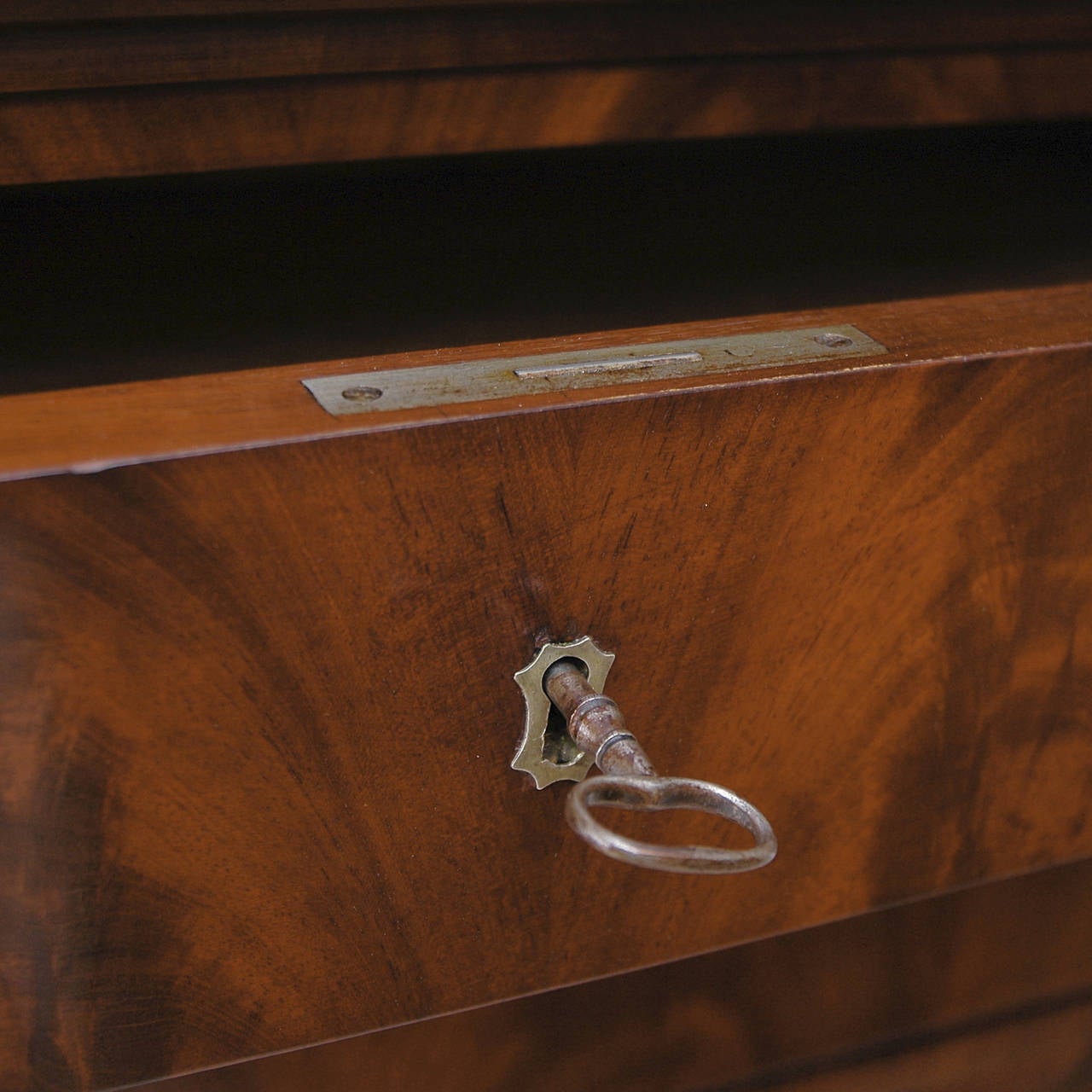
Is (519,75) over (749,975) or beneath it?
over

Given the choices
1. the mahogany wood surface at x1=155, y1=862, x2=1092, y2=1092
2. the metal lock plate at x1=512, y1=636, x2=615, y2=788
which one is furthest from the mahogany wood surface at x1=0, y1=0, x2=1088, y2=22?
the mahogany wood surface at x1=155, y1=862, x2=1092, y2=1092

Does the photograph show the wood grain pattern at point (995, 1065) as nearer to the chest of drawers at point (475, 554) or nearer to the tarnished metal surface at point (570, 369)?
the chest of drawers at point (475, 554)

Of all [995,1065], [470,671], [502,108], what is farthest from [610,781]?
[995,1065]

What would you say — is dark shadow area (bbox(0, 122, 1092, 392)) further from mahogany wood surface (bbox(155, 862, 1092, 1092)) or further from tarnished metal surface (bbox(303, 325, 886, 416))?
mahogany wood surface (bbox(155, 862, 1092, 1092))

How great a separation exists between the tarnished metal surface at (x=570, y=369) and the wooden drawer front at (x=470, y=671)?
0.01 m

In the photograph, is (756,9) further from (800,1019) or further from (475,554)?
(800,1019)

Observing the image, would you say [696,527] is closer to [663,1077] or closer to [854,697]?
[854,697]

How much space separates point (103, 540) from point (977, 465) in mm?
234

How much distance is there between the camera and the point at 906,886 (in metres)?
0.43

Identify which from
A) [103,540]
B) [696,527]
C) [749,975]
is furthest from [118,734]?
[749,975]

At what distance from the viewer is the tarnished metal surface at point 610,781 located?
271 mm

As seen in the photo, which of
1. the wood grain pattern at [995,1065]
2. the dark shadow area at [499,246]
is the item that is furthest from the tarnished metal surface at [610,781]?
the wood grain pattern at [995,1065]

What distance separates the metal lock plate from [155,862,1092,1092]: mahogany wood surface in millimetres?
130

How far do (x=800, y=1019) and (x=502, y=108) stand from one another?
1.20 feet
